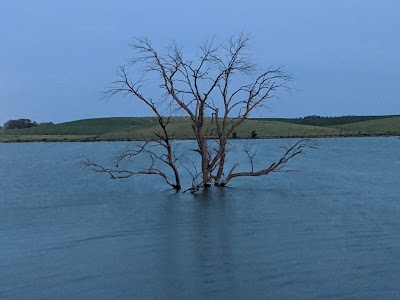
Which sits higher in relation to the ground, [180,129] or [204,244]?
[180,129]

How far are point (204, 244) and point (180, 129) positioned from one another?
98.5 m

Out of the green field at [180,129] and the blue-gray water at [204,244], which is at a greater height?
the green field at [180,129]

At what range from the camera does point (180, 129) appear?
369 ft

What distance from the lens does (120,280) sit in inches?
437

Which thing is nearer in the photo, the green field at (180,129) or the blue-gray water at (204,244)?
the blue-gray water at (204,244)

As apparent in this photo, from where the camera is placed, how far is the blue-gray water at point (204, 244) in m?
10.6

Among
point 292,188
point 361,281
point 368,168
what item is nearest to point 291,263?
point 361,281

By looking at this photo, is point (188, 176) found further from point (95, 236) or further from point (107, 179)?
point (95, 236)

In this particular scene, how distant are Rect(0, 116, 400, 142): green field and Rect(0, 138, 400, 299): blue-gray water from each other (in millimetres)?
68222

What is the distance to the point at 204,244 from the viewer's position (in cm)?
1425

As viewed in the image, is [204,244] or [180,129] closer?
[204,244]

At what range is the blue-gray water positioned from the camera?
34.8 ft

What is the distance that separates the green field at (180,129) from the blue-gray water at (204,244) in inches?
2686

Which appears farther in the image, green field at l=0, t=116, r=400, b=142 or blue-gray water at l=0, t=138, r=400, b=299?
green field at l=0, t=116, r=400, b=142
